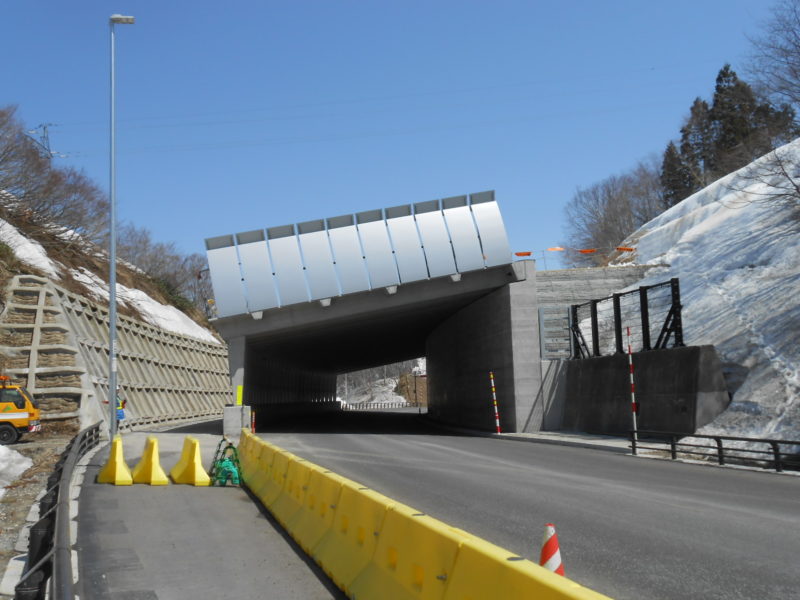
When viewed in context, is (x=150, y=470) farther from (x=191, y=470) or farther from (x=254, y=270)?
(x=254, y=270)

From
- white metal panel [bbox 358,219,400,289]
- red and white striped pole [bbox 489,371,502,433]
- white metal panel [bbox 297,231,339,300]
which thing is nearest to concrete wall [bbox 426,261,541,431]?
red and white striped pole [bbox 489,371,502,433]

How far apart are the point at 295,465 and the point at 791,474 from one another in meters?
10.1

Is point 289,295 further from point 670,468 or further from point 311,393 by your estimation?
point 311,393

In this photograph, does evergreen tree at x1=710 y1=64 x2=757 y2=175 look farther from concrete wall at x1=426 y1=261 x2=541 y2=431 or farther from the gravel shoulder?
the gravel shoulder

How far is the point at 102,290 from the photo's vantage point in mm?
40031

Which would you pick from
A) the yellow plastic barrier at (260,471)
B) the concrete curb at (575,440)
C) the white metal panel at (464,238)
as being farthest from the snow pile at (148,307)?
the yellow plastic barrier at (260,471)

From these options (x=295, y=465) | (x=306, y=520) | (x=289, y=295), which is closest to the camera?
(x=306, y=520)

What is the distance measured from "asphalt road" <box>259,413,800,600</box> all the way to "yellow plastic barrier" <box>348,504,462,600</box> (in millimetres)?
1826

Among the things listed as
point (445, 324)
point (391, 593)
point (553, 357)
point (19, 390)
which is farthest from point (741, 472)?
point (445, 324)

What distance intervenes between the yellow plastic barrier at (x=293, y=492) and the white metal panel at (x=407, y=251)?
18.2m

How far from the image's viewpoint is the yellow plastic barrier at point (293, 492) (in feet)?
30.3

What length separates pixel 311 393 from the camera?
63.7 meters

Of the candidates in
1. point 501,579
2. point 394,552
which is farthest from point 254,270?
point 501,579

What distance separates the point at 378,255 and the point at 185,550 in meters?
20.4
